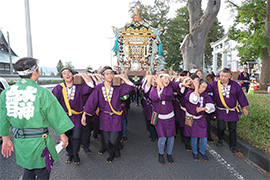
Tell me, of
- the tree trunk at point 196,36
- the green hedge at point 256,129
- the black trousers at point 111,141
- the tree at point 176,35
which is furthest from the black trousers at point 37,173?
the tree at point 176,35

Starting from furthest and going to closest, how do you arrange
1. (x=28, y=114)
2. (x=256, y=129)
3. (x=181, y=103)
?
(x=181, y=103) < (x=256, y=129) < (x=28, y=114)

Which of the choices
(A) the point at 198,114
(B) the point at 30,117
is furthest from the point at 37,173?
(A) the point at 198,114

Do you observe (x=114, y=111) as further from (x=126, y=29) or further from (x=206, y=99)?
(x=126, y=29)

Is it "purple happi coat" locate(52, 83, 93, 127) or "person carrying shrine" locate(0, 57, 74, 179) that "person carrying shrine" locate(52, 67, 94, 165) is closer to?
"purple happi coat" locate(52, 83, 93, 127)

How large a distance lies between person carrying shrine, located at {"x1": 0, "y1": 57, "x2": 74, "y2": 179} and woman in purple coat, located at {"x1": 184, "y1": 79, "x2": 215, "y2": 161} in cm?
231

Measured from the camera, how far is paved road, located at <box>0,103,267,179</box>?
9.03ft

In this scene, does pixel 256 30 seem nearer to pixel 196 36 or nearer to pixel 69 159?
pixel 196 36

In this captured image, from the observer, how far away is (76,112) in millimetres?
3322

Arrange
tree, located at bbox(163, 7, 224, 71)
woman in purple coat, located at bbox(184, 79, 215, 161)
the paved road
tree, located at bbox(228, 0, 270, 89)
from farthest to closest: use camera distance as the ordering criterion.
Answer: tree, located at bbox(163, 7, 224, 71) → tree, located at bbox(228, 0, 270, 89) → woman in purple coat, located at bbox(184, 79, 215, 161) → the paved road

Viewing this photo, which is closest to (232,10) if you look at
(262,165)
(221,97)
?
(221,97)

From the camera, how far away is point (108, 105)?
3.27 meters

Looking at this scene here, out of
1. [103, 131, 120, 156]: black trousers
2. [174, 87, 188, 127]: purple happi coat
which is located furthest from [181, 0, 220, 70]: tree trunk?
[103, 131, 120, 156]: black trousers

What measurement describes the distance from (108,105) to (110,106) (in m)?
0.05

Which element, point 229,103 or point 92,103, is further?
point 229,103
